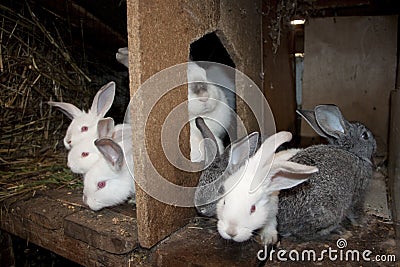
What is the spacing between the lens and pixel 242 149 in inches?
65.4

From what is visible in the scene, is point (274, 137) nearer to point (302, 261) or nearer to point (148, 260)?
point (302, 261)

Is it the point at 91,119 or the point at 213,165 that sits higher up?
the point at 91,119

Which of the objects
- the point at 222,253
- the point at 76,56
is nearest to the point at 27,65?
the point at 76,56

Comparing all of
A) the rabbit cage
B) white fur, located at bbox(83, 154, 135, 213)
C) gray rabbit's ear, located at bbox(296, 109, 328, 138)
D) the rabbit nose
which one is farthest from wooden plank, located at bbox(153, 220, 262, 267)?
gray rabbit's ear, located at bbox(296, 109, 328, 138)

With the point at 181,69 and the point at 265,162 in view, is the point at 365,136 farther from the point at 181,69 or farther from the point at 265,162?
the point at 181,69

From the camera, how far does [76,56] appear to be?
11.1ft

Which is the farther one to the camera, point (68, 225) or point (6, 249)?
point (6, 249)

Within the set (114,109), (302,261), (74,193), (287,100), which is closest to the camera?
(302,261)

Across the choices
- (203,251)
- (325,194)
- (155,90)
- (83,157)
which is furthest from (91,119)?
(325,194)

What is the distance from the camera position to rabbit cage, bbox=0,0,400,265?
5.39 ft

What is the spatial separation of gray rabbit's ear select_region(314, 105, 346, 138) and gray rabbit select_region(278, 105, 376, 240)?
8cm

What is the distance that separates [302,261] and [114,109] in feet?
8.30

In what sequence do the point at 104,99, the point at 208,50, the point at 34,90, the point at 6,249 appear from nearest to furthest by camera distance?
1. the point at 104,99
2. the point at 6,249
3. the point at 34,90
4. the point at 208,50

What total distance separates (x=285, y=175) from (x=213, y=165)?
409 millimetres
